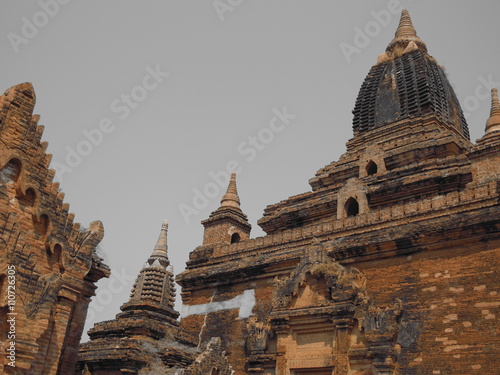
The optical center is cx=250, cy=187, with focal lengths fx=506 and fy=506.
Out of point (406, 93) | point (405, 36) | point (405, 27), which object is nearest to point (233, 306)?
point (406, 93)

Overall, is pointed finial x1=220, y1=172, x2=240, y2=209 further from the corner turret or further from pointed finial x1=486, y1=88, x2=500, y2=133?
pointed finial x1=486, y1=88, x2=500, y2=133

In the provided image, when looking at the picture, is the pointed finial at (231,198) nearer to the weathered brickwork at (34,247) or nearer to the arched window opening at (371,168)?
the arched window opening at (371,168)

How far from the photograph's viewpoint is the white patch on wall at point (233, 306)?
18.5 metres

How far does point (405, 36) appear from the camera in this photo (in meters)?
32.6

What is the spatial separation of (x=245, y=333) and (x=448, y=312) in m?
7.20

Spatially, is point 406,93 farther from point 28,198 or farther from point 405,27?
point 28,198

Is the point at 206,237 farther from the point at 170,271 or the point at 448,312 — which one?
the point at 448,312

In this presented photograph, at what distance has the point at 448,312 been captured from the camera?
45.4ft

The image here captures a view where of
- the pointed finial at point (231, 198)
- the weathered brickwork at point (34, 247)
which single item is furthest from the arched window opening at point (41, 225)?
the pointed finial at point (231, 198)

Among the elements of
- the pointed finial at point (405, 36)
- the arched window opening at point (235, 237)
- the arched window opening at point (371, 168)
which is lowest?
the arched window opening at point (235, 237)

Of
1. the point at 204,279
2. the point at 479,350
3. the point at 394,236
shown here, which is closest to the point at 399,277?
the point at 394,236

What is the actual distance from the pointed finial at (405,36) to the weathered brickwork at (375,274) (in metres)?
10.1

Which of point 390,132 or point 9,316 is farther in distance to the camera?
point 390,132

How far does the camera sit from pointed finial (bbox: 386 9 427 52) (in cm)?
3186
